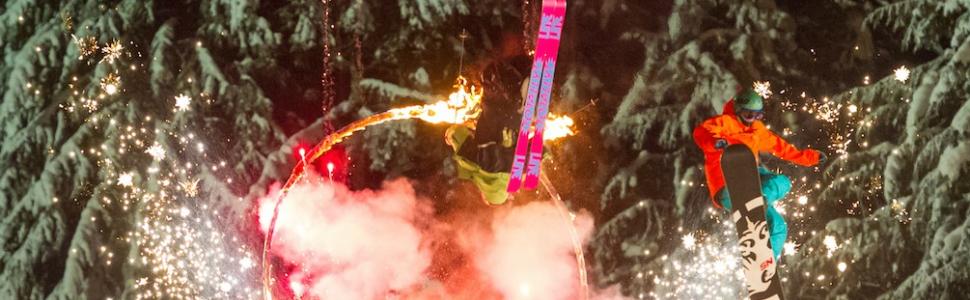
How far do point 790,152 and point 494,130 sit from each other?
1572 mm

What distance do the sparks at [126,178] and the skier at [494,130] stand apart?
12.0ft

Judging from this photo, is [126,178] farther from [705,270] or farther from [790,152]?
[790,152]

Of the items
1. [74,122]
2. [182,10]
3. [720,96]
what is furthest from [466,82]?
[74,122]

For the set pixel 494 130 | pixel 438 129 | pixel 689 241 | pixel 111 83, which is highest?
pixel 111 83

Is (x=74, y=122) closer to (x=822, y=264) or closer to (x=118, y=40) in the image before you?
(x=118, y=40)

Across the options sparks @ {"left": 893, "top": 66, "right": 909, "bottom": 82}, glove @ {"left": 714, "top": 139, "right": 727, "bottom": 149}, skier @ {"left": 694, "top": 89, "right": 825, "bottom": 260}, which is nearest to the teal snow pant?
skier @ {"left": 694, "top": 89, "right": 825, "bottom": 260}

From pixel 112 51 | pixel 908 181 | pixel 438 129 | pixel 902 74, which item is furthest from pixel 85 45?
pixel 908 181

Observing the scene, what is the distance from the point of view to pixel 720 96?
24.1 feet

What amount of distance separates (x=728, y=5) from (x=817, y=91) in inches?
36.5

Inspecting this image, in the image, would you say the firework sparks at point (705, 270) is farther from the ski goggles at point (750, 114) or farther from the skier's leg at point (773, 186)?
the ski goggles at point (750, 114)

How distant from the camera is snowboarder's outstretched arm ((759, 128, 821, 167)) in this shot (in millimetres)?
5125

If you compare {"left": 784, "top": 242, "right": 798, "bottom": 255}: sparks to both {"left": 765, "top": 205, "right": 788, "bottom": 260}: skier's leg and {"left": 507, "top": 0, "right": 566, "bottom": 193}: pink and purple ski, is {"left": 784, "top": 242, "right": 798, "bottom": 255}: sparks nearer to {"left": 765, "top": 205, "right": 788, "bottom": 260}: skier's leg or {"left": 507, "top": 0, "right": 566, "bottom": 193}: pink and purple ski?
{"left": 765, "top": 205, "right": 788, "bottom": 260}: skier's leg

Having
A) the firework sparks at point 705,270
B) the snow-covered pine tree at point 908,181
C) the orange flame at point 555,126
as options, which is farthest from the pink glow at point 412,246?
the orange flame at point 555,126

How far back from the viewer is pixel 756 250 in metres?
4.90
